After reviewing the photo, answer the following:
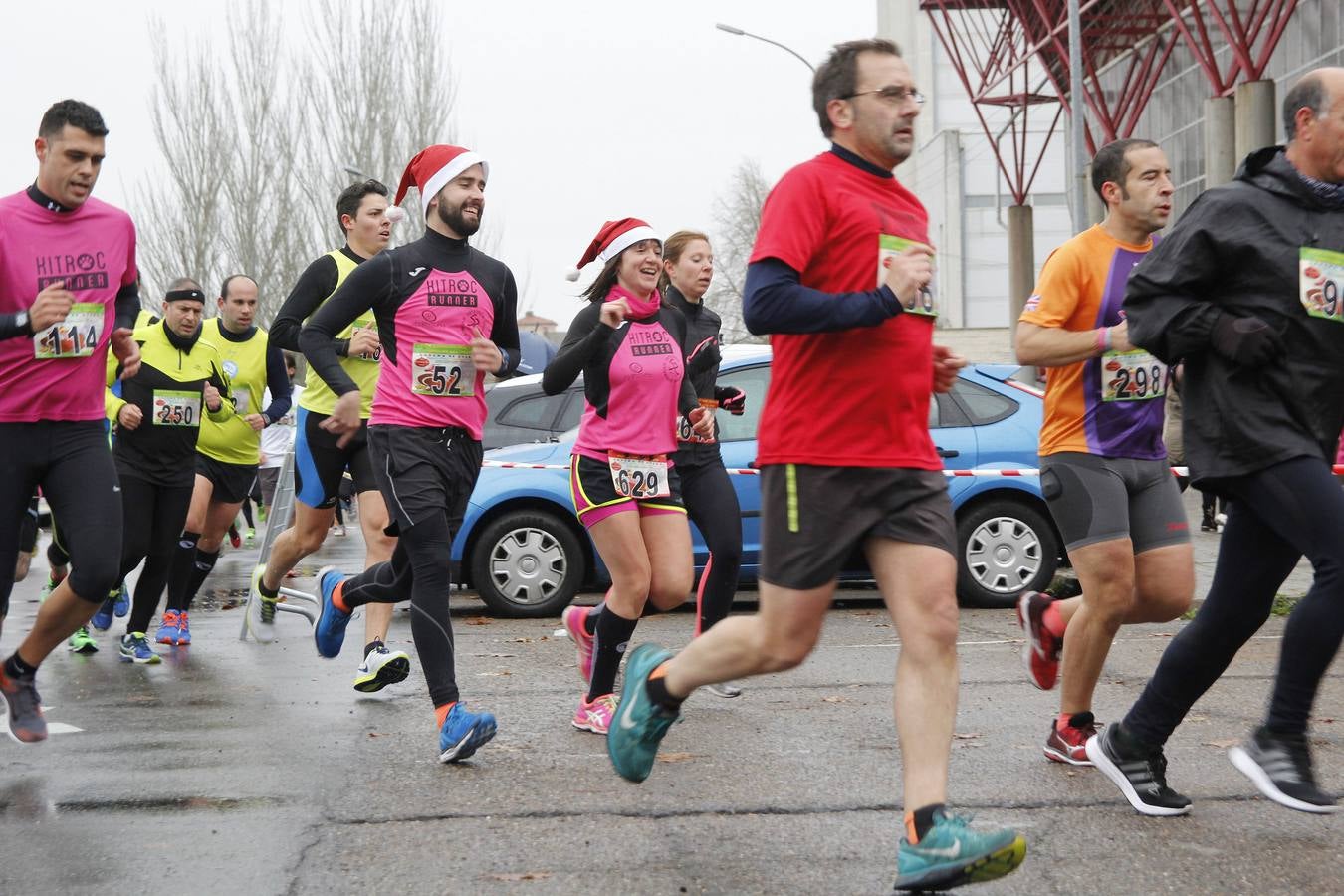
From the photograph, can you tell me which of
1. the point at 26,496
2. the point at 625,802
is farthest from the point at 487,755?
the point at 26,496

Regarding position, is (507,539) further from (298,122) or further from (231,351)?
(298,122)

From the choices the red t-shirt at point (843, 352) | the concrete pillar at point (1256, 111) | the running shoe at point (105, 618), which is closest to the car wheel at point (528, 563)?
the running shoe at point (105, 618)

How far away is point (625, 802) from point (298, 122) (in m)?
43.1

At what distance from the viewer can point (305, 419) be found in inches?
323

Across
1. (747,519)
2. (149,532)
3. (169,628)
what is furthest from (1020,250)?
(149,532)

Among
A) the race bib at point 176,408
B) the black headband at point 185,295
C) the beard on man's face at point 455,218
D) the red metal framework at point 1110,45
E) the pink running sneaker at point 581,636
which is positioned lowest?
the pink running sneaker at point 581,636

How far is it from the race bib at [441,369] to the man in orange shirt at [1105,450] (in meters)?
1.97

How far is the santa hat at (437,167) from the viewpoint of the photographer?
6.29 m

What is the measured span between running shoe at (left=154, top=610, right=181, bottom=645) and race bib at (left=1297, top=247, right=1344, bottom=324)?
6755 millimetres

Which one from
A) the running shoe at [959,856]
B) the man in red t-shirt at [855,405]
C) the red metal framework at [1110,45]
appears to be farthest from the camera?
the red metal framework at [1110,45]

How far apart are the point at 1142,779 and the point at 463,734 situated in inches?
83.7

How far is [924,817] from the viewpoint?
153 inches

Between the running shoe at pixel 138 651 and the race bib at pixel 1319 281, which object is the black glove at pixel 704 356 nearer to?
the running shoe at pixel 138 651

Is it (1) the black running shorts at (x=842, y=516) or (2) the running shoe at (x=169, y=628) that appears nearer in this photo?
(1) the black running shorts at (x=842, y=516)
